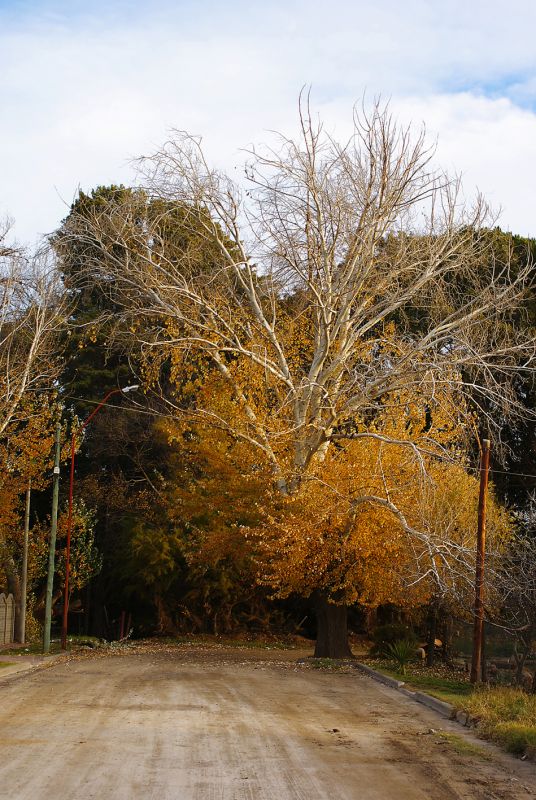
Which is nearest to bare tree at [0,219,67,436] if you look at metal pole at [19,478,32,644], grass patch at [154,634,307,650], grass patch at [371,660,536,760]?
metal pole at [19,478,32,644]

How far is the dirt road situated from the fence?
1605 centimetres

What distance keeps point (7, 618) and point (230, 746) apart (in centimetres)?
2580

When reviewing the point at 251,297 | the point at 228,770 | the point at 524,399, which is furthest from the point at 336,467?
the point at 228,770

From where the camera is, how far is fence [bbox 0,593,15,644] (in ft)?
112

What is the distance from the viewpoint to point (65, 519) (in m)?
35.9

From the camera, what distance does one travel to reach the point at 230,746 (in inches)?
428

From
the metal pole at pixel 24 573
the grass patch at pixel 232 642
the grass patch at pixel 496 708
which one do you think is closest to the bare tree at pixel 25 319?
the metal pole at pixel 24 573

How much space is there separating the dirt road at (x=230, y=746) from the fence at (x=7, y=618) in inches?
632

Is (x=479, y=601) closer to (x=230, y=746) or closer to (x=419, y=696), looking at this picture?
(x=419, y=696)

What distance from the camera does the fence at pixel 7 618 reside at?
3403cm

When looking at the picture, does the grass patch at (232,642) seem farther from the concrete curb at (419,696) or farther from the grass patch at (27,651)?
the concrete curb at (419,696)

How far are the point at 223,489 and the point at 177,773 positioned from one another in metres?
19.4

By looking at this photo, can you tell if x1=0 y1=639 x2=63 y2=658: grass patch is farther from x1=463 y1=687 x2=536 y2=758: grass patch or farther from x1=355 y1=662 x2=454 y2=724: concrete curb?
x1=463 y1=687 x2=536 y2=758: grass patch

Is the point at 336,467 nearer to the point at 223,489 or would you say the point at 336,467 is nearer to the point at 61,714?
the point at 223,489
